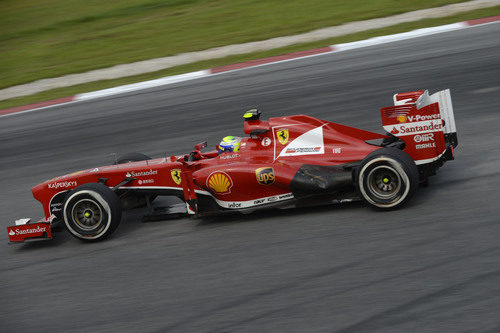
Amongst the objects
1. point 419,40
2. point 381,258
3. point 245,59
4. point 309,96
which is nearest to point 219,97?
point 309,96

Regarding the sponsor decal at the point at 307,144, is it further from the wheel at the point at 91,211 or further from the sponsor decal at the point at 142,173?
the wheel at the point at 91,211

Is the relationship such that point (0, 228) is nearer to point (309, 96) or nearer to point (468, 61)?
point (309, 96)

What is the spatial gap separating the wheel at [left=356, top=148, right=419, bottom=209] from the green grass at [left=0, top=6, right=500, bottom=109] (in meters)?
9.75

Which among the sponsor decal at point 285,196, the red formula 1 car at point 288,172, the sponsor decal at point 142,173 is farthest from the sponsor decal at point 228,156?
the sponsor decal at point 142,173

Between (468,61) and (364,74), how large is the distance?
82.7 inches

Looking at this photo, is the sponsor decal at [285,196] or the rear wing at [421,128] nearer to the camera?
the rear wing at [421,128]

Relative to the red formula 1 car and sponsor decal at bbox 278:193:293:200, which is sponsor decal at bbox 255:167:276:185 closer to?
the red formula 1 car

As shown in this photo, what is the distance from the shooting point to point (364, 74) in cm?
1278

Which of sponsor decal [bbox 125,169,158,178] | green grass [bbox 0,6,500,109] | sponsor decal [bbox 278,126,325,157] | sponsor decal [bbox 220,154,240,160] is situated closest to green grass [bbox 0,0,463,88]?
green grass [bbox 0,6,500,109]

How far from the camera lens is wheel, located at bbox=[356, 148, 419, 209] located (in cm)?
625

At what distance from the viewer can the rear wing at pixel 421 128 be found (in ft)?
21.5

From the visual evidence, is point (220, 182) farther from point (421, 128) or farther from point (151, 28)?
point (151, 28)

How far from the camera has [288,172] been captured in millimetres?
6746

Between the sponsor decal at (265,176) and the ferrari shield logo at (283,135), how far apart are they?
40 centimetres
